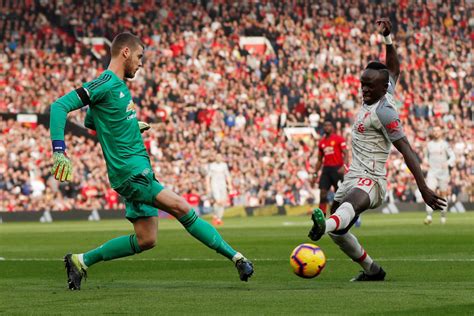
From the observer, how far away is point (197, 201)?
39.8 m

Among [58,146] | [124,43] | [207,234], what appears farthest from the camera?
[124,43]

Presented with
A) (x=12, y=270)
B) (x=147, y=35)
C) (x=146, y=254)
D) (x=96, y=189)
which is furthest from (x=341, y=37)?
(x=12, y=270)

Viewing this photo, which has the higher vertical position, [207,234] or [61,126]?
[61,126]

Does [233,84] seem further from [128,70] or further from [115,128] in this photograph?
[115,128]

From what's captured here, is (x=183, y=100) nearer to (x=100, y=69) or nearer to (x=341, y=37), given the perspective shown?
(x=100, y=69)

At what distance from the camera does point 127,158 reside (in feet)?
35.1

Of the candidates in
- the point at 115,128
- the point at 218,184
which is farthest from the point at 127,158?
the point at 218,184

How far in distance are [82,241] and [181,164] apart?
19091mm

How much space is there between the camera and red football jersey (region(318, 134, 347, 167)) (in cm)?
2550

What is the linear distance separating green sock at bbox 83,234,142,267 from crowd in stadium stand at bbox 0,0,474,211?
1047 inches

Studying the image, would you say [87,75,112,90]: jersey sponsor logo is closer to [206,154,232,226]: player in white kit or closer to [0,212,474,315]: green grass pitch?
[0,212,474,315]: green grass pitch

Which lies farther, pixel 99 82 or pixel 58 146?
pixel 99 82

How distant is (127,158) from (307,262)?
78.3 inches

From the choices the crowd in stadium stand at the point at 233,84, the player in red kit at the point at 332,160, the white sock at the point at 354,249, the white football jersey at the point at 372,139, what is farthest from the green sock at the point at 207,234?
the crowd in stadium stand at the point at 233,84
